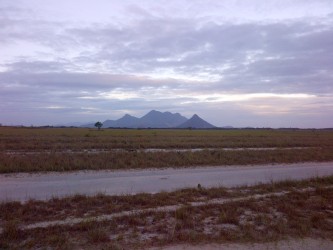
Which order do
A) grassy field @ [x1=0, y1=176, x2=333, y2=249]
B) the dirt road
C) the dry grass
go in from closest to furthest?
grassy field @ [x1=0, y1=176, x2=333, y2=249], the dirt road, the dry grass

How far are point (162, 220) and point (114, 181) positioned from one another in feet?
23.6

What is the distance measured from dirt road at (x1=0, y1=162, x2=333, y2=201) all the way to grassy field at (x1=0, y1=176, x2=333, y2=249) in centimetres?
196

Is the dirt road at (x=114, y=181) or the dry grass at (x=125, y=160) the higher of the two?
the dry grass at (x=125, y=160)

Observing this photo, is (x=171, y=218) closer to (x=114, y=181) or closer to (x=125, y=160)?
(x=114, y=181)

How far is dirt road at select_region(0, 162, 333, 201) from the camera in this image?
12797 millimetres

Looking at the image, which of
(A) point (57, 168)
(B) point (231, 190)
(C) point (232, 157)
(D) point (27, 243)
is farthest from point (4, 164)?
(C) point (232, 157)

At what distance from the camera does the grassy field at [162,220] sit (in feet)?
23.5

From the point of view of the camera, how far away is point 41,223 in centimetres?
831

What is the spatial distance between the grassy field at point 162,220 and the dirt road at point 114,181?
196cm

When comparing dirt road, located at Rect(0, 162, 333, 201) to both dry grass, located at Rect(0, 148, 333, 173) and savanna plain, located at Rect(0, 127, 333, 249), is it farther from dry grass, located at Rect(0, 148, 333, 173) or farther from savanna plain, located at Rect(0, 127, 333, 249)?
savanna plain, located at Rect(0, 127, 333, 249)

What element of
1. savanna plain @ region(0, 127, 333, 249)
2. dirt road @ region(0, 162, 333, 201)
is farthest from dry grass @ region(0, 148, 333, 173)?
savanna plain @ region(0, 127, 333, 249)

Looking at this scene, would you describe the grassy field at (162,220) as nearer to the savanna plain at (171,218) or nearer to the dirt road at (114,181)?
the savanna plain at (171,218)

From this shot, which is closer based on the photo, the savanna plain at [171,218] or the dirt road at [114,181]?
the savanna plain at [171,218]

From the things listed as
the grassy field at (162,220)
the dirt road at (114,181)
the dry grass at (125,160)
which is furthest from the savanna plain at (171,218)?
the dry grass at (125,160)
